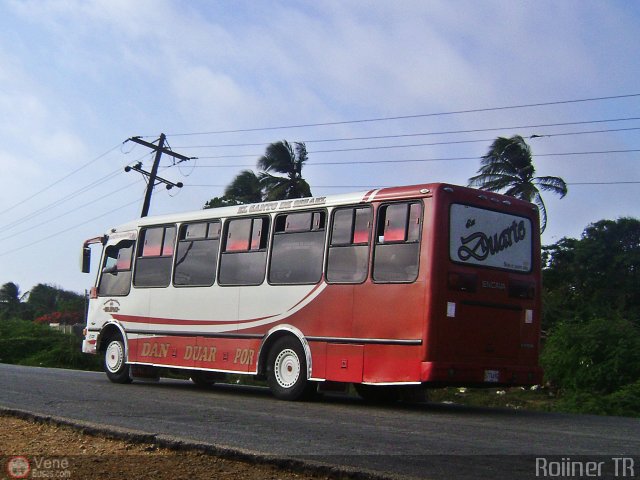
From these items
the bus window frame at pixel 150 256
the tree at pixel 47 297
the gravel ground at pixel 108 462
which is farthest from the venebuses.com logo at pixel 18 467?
the tree at pixel 47 297

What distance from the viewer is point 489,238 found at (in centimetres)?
1195

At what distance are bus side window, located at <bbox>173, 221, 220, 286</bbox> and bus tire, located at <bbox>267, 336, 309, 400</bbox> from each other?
206 cm

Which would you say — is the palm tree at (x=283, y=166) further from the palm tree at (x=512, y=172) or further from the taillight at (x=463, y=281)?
the taillight at (x=463, y=281)

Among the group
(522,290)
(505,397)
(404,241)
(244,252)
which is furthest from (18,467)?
(505,397)

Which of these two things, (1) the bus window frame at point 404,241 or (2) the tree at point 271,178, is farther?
(2) the tree at point 271,178

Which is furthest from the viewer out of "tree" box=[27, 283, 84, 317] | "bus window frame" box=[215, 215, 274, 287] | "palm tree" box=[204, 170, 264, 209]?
"tree" box=[27, 283, 84, 317]

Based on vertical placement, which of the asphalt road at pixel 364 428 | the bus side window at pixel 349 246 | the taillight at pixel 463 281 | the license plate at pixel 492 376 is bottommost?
the asphalt road at pixel 364 428

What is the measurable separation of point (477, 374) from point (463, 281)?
1.25 metres

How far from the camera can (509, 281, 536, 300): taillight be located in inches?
476

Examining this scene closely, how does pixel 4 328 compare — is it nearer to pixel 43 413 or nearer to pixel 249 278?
pixel 249 278

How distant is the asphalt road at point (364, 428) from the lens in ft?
22.2

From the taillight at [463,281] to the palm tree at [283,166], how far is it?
3083 cm

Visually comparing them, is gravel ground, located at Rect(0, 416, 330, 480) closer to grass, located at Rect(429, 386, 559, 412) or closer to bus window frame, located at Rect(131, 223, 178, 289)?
bus window frame, located at Rect(131, 223, 178, 289)

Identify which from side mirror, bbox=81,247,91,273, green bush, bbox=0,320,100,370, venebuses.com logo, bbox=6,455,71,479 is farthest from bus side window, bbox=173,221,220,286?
green bush, bbox=0,320,100,370
